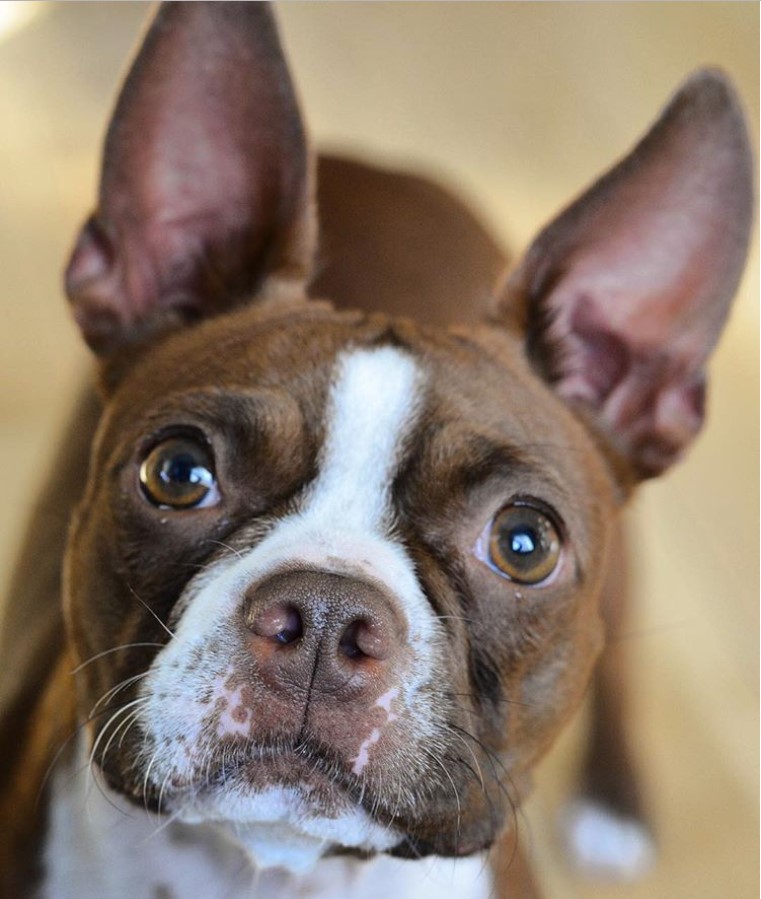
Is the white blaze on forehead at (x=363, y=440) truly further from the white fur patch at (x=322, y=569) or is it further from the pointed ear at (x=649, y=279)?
the pointed ear at (x=649, y=279)

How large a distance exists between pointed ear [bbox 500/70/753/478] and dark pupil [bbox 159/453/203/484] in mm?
897

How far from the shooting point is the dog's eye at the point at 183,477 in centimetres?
200

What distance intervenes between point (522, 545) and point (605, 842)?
2086 mm

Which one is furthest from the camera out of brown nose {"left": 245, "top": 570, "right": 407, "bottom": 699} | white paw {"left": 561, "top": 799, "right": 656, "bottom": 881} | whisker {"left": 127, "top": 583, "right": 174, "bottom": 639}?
white paw {"left": 561, "top": 799, "right": 656, "bottom": 881}

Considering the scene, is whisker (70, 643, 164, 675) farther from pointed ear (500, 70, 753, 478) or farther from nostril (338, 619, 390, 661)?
pointed ear (500, 70, 753, 478)

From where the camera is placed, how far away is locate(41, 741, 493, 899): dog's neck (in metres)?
2.26

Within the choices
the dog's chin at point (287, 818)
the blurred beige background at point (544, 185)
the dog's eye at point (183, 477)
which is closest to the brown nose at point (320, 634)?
the dog's chin at point (287, 818)

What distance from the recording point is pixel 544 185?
3695mm

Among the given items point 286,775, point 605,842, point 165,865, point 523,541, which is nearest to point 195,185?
point 523,541

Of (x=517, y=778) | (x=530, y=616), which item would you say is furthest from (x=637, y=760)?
(x=530, y=616)

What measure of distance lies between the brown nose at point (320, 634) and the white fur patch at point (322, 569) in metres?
0.05

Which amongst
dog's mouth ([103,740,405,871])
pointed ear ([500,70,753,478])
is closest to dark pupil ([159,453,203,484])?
dog's mouth ([103,740,405,871])

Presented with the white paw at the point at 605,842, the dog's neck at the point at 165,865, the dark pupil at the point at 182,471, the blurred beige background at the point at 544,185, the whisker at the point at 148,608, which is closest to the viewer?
the whisker at the point at 148,608

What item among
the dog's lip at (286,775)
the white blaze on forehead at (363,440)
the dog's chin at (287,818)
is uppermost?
the white blaze on forehead at (363,440)
